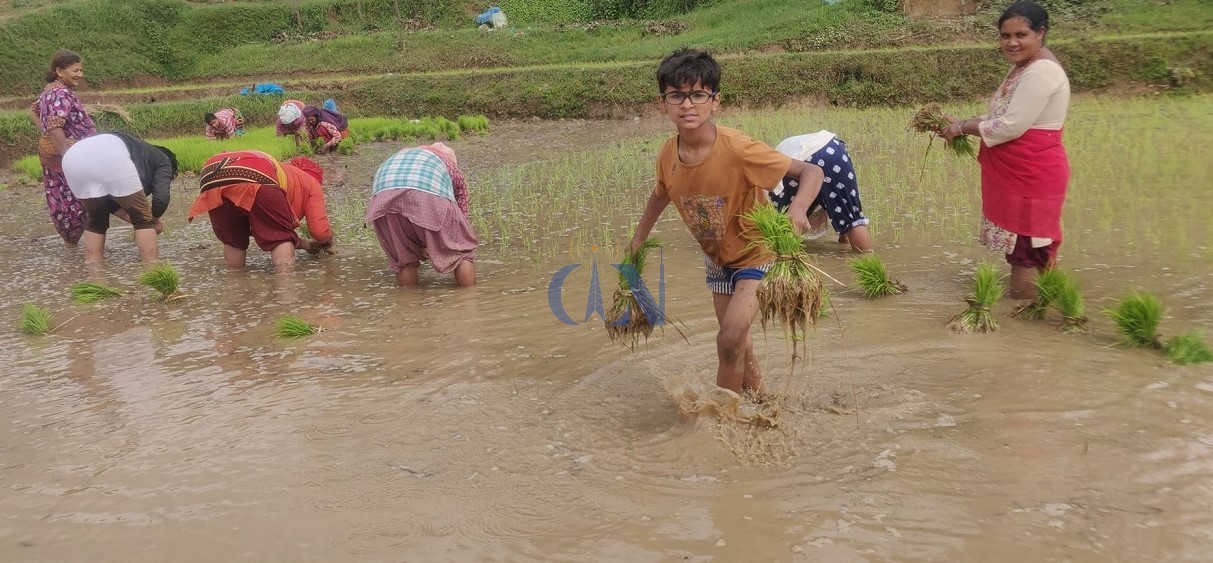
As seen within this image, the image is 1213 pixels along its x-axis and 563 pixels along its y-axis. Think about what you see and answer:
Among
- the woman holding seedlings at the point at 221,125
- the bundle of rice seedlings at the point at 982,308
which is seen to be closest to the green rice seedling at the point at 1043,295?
the bundle of rice seedlings at the point at 982,308

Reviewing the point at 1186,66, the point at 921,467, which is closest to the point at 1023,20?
the point at 921,467

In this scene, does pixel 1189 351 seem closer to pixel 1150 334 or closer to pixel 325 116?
pixel 1150 334

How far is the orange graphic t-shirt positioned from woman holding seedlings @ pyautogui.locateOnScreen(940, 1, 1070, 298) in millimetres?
1594

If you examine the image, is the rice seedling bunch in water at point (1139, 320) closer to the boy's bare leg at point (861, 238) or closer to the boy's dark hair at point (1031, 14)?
the boy's dark hair at point (1031, 14)

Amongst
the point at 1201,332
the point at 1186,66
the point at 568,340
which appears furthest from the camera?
the point at 1186,66

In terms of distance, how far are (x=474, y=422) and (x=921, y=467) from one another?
1492mm

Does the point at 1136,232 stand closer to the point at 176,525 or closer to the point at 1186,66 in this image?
the point at 176,525

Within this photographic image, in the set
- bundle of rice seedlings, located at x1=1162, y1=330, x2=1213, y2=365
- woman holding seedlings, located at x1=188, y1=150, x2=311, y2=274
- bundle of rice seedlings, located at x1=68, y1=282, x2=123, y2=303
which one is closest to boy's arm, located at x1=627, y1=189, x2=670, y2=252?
bundle of rice seedlings, located at x1=1162, y1=330, x2=1213, y2=365

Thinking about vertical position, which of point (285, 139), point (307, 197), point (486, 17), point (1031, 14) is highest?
point (486, 17)

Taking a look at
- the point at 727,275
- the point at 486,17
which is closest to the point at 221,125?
the point at 727,275

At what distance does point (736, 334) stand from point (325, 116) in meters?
9.39

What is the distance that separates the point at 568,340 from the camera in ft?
13.3

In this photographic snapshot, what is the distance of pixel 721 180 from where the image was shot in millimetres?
2932

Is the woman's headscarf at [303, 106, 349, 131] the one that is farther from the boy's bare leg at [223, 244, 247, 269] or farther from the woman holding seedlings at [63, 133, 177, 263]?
the boy's bare leg at [223, 244, 247, 269]
